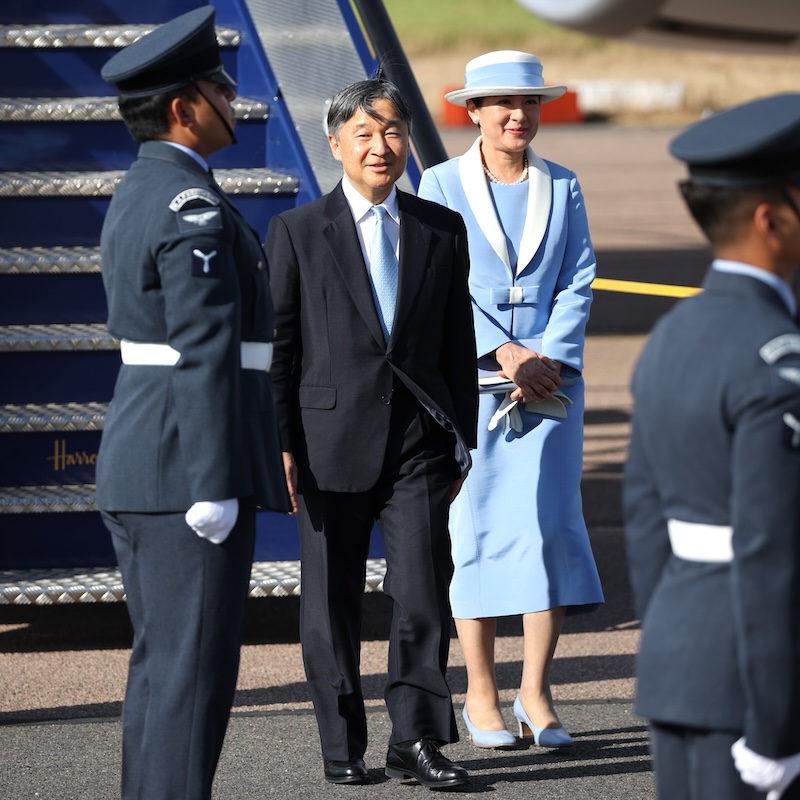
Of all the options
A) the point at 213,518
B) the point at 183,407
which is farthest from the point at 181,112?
the point at 213,518

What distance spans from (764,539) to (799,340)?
28cm

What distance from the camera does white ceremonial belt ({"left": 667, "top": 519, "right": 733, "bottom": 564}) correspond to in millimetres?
2303

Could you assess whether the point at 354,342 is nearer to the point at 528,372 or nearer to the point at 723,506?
the point at 528,372

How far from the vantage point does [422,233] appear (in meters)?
4.16

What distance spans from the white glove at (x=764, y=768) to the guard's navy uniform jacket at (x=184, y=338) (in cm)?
125

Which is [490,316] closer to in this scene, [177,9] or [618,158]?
[177,9]

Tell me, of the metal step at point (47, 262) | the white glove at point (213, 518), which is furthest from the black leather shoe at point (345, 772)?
the metal step at point (47, 262)

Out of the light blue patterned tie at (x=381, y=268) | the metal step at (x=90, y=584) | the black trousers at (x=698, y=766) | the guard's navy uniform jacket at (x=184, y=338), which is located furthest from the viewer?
the metal step at (x=90, y=584)

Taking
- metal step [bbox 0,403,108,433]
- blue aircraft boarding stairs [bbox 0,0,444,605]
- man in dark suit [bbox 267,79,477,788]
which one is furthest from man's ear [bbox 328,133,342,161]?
metal step [bbox 0,403,108,433]

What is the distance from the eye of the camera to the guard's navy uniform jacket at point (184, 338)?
10.2 ft

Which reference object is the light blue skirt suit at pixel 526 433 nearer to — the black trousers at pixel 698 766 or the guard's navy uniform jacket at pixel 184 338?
the guard's navy uniform jacket at pixel 184 338

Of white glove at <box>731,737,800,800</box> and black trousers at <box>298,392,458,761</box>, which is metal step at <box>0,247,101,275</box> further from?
white glove at <box>731,737,800,800</box>

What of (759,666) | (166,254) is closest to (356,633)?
(166,254)

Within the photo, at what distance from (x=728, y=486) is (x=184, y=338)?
1238 millimetres
